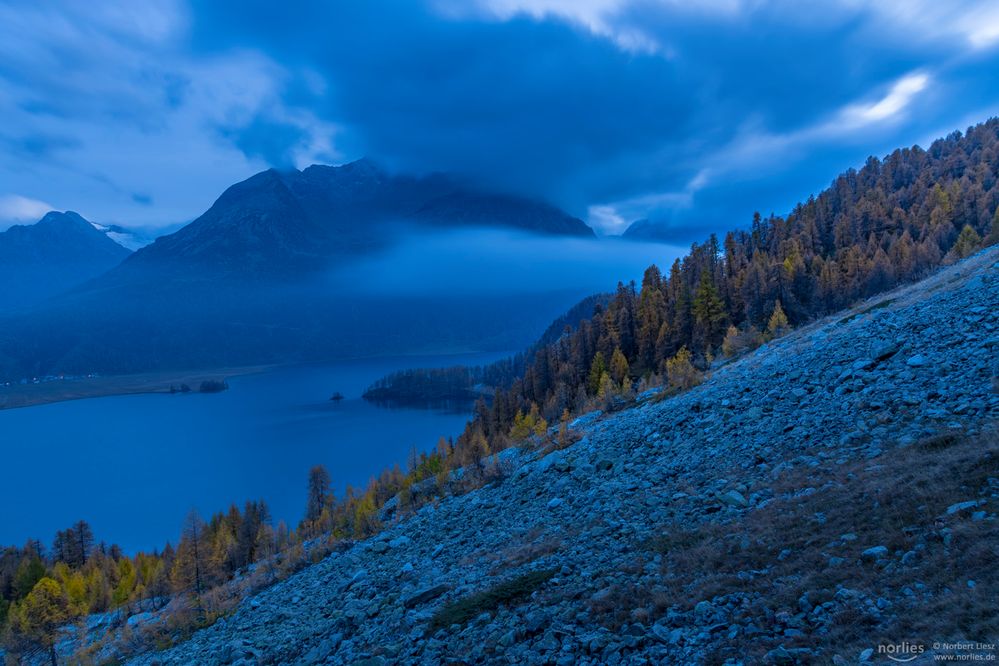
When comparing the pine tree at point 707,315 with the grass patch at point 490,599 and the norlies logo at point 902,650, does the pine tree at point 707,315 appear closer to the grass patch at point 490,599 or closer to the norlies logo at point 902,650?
the grass patch at point 490,599

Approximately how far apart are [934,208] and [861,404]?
9220 cm

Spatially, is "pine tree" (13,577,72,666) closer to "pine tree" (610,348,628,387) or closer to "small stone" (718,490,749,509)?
"small stone" (718,490,749,509)

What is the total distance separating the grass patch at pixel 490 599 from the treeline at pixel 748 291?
34403 mm

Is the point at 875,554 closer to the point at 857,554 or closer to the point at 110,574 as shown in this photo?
the point at 857,554

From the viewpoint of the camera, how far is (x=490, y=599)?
1456 cm

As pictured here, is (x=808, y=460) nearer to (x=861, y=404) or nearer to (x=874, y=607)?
(x=861, y=404)

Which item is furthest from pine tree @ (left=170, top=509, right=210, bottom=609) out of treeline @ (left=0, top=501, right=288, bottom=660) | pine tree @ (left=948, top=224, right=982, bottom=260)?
pine tree @ (left=948, top=224, right=982, bottom=260)

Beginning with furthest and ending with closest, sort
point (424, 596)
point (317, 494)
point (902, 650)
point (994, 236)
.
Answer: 1. point (317, 494)
2. point (994, 236)
3. point (424, 596)
4. point (902, 650)

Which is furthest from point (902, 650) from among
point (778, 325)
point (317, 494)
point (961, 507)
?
point (317, 494)

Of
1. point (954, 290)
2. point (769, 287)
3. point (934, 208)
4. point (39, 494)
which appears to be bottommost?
point (39, 494)

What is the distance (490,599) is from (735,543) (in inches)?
270

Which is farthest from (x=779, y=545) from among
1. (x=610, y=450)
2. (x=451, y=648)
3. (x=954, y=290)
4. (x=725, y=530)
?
(x=954, y=290)

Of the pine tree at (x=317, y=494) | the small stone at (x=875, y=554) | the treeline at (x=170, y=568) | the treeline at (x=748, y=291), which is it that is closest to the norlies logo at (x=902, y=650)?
the small stone at (x=875, y=554)

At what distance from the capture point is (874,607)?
8453 millimetres
